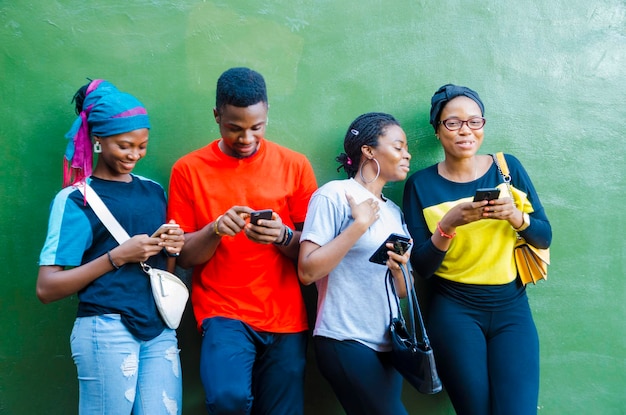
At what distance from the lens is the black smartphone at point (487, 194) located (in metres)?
2.98

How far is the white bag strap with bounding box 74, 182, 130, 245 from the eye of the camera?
9.42ft

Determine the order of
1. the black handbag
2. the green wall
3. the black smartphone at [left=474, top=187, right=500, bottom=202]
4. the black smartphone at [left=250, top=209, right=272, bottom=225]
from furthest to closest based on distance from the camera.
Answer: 1. the green wall
2. the black smartphone at [left=474, top=187, right=500, bottom=202]
3. the black smartphone at [left=250, top=209, right=272, bottom=225]
4. the black handbag

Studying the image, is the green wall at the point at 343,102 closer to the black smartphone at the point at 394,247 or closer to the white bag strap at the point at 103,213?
the white bag strap at the point at 103,213

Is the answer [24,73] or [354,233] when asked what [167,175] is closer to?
[24,73]

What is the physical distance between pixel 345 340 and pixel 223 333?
577 millimetres

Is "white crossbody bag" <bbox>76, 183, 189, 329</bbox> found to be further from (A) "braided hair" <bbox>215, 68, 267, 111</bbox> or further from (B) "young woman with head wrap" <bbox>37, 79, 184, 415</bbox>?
(A) "braided hair" <bbox>215, 68, 267, 111</bbox>

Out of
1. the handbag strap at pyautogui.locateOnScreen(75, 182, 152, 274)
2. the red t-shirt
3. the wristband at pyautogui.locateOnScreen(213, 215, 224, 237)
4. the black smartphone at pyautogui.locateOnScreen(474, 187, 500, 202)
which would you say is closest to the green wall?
the red t-shirt

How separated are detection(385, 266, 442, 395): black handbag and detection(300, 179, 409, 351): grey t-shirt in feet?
0.22

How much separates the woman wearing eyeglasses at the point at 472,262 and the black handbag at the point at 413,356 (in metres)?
0.37

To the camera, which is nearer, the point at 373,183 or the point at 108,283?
the point at 108,283

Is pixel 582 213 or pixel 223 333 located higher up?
pixel 582 213

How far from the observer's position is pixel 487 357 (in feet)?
10.6

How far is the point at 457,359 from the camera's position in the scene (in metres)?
3.18

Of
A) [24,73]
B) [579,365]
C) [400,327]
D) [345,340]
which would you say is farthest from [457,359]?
[24,73]
